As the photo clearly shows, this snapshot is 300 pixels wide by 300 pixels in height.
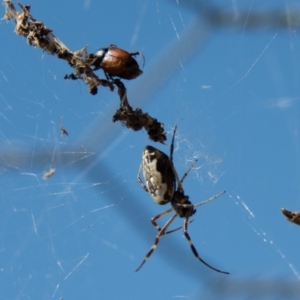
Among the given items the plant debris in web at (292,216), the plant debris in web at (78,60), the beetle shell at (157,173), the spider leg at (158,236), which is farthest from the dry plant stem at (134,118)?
the spider leg at (158,236)

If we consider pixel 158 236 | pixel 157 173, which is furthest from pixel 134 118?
pixel 158 236

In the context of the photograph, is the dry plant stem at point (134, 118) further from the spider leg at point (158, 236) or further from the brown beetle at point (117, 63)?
the spider leg at point (158, 236)

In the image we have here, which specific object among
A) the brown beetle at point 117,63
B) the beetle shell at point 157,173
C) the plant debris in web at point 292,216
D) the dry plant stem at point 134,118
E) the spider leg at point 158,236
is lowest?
the plant debris in web at point 292,216

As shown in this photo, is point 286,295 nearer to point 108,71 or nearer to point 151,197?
point 151,197

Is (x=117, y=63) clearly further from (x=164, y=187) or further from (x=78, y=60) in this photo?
(x=164, y=187)


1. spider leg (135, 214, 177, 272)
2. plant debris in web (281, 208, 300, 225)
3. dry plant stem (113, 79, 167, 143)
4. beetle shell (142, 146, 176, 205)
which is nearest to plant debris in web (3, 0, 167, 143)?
dry plant stem (113, 79, 167, 143)

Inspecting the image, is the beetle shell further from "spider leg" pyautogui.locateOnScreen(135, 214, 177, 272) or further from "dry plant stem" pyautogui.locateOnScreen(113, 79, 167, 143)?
"spider leg" pyautogui.locateOnScreen(135, 214, 177, 272)
